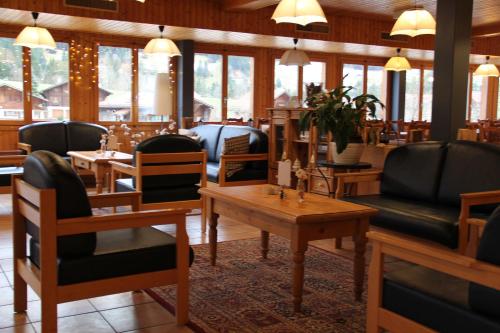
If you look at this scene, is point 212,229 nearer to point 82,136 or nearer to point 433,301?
point 433,301

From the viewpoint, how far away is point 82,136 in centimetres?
870

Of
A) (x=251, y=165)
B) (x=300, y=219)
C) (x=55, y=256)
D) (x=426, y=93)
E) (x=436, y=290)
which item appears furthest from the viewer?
(x=426, y=93)

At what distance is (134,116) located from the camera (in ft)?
34.4

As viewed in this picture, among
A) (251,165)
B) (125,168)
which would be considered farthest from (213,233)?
(251,165)

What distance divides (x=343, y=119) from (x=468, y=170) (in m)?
1.14

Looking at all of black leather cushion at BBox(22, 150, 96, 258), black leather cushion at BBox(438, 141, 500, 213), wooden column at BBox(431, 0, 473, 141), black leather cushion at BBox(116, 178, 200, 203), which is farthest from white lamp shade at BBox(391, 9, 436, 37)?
black leather cushion at BBox(22, 150, 96, 258)

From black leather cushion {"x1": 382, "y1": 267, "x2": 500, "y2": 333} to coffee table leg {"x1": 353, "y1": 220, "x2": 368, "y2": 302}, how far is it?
81 cm

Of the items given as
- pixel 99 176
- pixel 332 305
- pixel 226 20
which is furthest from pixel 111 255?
pixel 226 20

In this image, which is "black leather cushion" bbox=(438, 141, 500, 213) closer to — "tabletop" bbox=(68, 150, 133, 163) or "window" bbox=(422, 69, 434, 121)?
"tabletop" bbox=(68, 150, 133, 163)

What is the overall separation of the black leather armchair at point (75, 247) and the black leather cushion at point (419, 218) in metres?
1.79

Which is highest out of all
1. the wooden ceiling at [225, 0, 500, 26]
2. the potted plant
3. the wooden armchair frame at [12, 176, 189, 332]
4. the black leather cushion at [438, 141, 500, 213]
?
the wooden ceiling at [225, 0, 500, 26]

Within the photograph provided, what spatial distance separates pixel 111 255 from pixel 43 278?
0.34m

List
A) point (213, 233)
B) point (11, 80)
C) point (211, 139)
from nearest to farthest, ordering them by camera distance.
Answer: point (213, 233)
point (211, 139)
point (11, 80)

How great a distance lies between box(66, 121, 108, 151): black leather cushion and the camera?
8.63 meters
